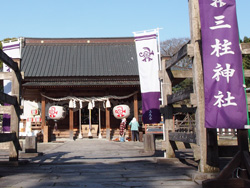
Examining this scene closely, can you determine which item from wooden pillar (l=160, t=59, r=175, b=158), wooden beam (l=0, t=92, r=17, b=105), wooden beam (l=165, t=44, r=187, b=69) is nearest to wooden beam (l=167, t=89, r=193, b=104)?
wooden pillar (l=160, t=59, r=175, b=158)

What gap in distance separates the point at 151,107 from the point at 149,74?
3.58ft

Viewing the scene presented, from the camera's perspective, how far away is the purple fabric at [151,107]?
8.35 metres

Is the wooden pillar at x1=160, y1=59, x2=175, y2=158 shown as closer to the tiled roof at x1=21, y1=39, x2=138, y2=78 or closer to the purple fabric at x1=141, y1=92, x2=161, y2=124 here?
the purple fabric at x1=141, y1=92, x2=161, y2=124

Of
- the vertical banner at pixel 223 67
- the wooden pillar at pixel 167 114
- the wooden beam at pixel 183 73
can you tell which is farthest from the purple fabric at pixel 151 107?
the vertical banner at pixel 223 67

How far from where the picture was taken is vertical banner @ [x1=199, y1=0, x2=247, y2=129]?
3.58 m

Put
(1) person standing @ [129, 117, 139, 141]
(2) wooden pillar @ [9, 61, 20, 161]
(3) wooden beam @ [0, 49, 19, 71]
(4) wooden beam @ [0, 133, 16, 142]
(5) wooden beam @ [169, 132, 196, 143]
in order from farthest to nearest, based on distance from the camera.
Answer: (1) person standing @ [129, 117, 139, 141], (2) wooden pillar @ [9, 61, 20, 161], (3) wooden beam @ [0, 49, 19, 71], (4) wooden beam @ [0, 133, 16, 142], (5) wooden beam @ [169, 132, 196, 143]

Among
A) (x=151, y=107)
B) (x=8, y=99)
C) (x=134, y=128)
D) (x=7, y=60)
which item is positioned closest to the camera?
(x=8, y=99)

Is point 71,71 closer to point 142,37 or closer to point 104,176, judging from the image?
point 142,37

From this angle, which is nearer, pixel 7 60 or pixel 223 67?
pixel 223 67

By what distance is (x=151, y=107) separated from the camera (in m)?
8.46

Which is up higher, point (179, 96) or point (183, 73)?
point (183, 73)

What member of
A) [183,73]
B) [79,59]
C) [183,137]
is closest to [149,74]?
[183,73]

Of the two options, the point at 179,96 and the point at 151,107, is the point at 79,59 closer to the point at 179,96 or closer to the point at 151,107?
the point at 151,107

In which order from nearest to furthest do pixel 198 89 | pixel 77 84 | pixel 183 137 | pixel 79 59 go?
pixel 198 89 < pixel 183 137 < pixel 77 84 < pixel 79 59
